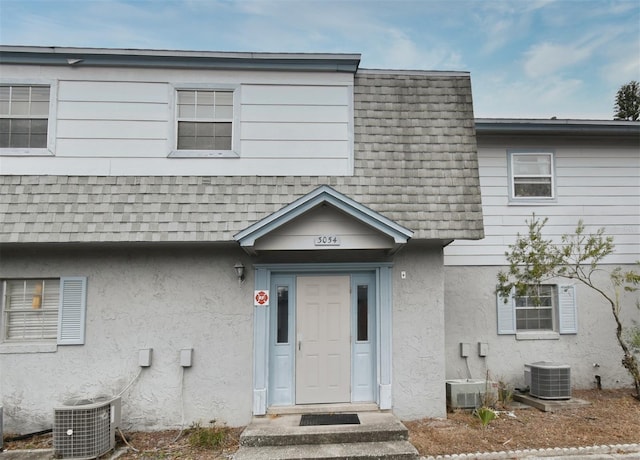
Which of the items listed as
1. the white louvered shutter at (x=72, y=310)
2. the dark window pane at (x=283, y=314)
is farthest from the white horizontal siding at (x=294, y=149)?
the white louvered shutter at (x=72, y=310)

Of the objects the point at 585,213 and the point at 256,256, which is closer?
the point at 256,256

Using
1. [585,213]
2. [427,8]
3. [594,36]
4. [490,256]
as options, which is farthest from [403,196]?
[594,36]

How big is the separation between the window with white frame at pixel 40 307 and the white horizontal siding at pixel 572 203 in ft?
22.2

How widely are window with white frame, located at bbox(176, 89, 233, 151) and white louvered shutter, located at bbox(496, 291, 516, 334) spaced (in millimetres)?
6094

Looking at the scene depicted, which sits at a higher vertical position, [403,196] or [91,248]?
[403,196]

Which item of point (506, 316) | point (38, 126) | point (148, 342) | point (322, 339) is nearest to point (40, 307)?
point (148, 342)

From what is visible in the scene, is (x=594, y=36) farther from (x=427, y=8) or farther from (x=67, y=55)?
(x=67, y=55)

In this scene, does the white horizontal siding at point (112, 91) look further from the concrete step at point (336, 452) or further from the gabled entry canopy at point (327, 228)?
the concrete step at point (336, 452)

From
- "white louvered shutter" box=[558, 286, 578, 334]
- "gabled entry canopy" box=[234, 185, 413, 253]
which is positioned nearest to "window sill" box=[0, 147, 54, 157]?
"gabled entry canopy" box=[234, 185, 413, 253]

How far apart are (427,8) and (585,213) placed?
A: 635 cm

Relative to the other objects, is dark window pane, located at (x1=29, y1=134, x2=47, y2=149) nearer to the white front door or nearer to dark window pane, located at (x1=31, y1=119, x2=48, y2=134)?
dark window pane, located at (x1=31, y1=119, x2=48, y2=134)

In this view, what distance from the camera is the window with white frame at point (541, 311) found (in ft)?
26.3

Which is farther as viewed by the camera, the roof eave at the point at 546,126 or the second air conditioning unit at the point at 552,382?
the roof eave at the point at 546,126

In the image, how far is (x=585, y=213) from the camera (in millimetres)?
8367
